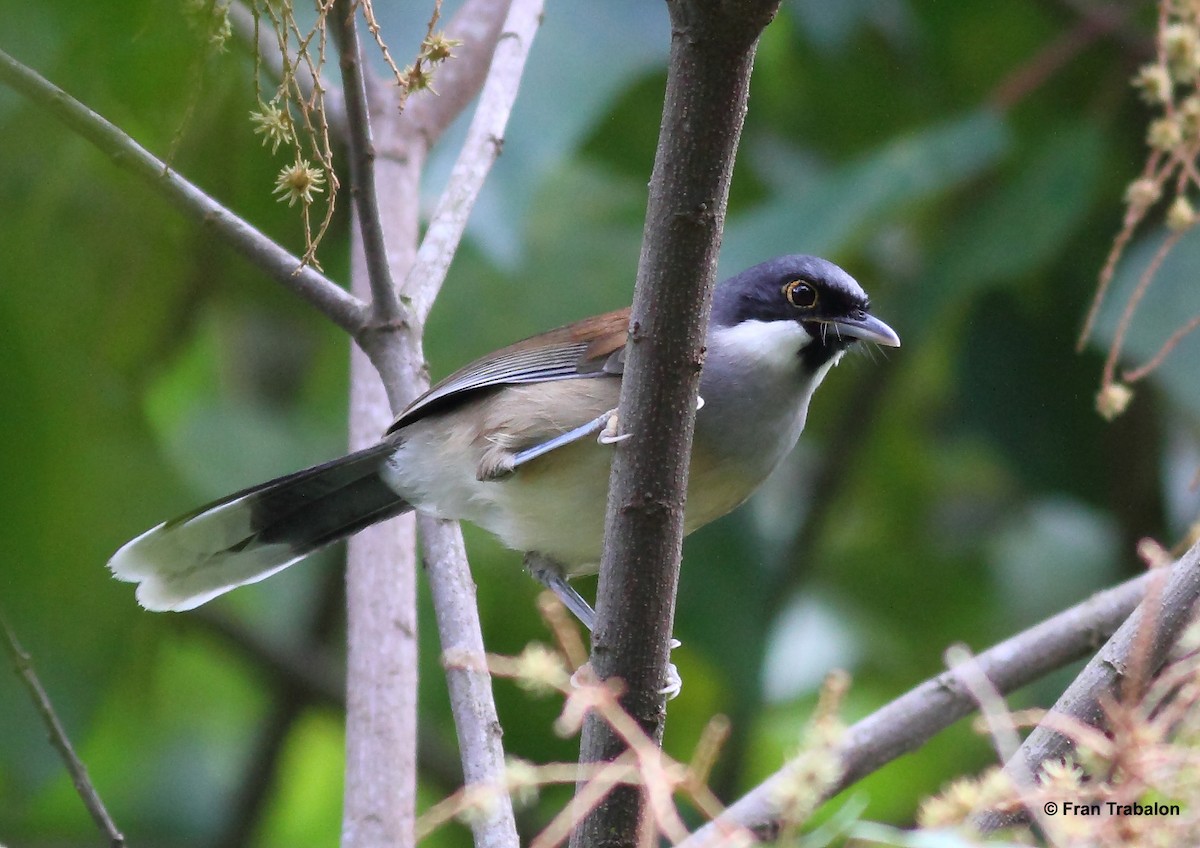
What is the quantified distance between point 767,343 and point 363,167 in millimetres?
1495

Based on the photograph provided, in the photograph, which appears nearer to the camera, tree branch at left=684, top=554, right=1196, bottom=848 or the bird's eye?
tree branch at left=684, top=554, right=1196, bottom=848

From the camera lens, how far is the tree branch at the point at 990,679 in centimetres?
364

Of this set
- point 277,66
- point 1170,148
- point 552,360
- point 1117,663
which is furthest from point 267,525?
point 1170,148

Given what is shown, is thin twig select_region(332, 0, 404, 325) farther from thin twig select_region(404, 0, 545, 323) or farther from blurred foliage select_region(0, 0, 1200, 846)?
blurred foliage select_region(0, 0, 1200, 846)

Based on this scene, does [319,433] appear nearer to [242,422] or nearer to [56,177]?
[242,422]

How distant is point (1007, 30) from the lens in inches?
247

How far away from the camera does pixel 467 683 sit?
347cm

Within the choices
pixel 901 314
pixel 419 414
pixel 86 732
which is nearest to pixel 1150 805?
pixel 419 414

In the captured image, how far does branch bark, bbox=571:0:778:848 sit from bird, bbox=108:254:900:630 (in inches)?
53.0

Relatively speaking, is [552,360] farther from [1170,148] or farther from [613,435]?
[1170,148]

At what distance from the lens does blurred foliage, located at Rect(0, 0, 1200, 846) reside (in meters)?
4.23

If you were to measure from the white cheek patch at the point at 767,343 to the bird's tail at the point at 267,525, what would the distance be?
1.13m

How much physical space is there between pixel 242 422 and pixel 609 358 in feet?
7.56

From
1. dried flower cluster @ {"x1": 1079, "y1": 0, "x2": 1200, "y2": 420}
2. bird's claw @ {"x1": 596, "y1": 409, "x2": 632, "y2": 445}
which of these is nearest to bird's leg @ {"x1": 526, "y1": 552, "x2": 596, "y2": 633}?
bird's claw @ {"x1": 596, "y1": 409, "x2": 632, "y2": 445}
